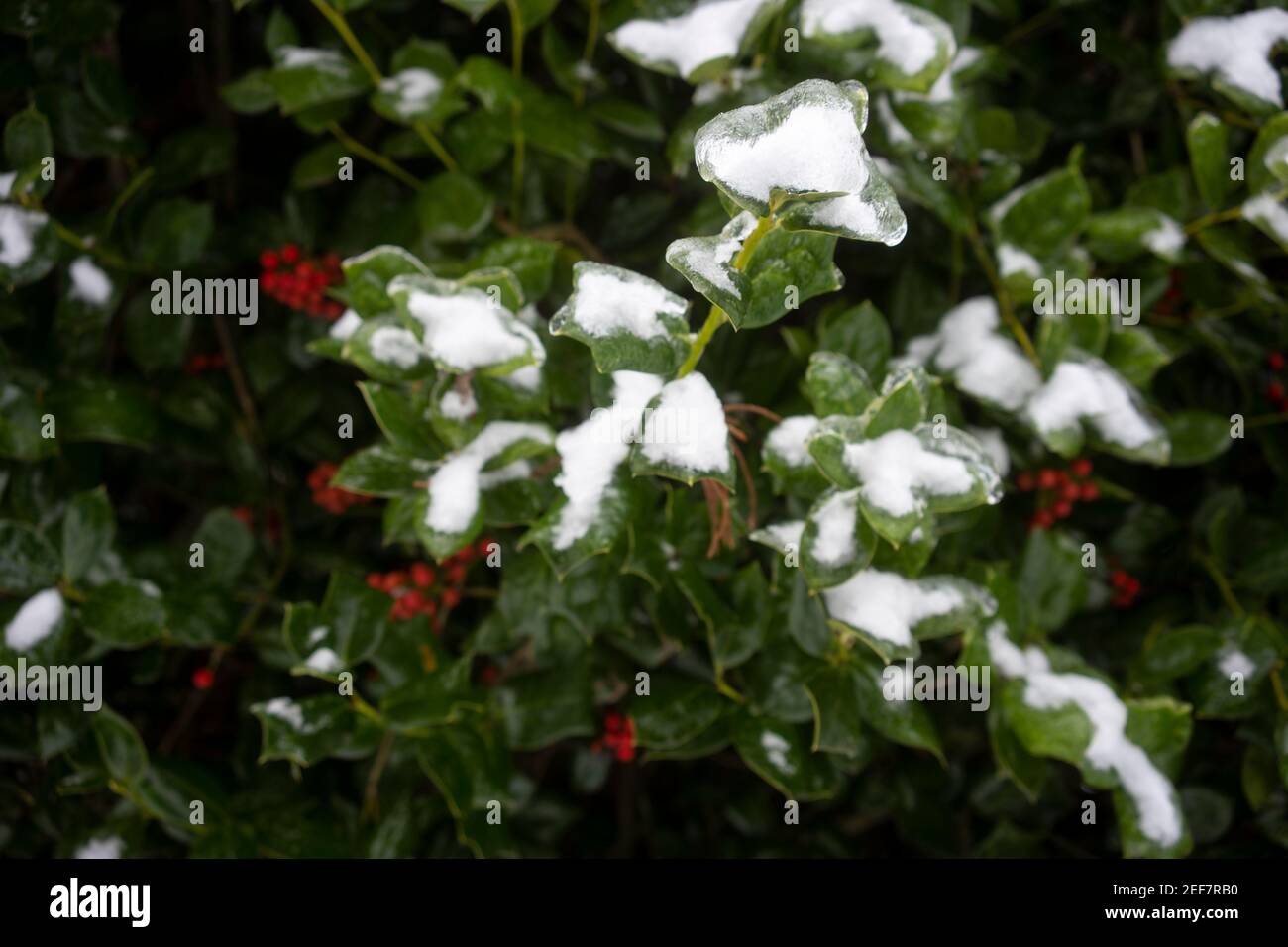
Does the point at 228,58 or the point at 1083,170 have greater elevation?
the point at 228,58

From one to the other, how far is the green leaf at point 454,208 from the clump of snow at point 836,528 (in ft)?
1.66

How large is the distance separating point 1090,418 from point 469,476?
617 millimetres

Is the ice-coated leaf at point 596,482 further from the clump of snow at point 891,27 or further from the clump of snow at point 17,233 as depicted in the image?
the clump of snow at point 17,233

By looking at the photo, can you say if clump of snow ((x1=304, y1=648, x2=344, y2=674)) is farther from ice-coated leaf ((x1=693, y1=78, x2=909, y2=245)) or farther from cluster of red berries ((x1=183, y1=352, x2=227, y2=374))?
ice-coated leaf ((x1=693, y1=78, x2=909, y2=245))

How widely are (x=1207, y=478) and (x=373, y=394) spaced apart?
3.65ft

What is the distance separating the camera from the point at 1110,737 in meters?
0.99

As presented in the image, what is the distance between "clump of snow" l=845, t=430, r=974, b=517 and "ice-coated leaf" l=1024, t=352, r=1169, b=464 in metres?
0.27

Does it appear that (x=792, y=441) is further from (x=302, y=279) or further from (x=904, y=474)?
(x=302, y=279)

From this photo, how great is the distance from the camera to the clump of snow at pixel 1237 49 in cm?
107

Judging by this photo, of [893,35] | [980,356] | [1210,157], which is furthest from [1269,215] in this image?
[893,35]

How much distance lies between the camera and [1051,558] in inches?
44.8

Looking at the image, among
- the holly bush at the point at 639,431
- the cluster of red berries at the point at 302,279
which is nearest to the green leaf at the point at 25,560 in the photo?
the holly bush at the point at 639,431
